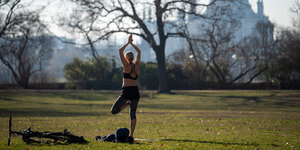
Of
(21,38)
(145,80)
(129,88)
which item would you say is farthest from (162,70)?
(129,88)

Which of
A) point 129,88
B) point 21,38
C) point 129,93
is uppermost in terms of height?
point 21,38

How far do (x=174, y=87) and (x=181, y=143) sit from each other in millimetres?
37583

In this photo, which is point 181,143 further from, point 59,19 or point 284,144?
point 59,19

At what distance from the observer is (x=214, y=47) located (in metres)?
45.2

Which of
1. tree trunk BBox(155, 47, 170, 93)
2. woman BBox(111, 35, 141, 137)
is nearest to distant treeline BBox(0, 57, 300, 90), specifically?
tree trunk BBox(155, 47, 170, 93)

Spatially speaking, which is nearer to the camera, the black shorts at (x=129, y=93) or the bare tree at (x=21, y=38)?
the black shorts at (x=129, y=93)

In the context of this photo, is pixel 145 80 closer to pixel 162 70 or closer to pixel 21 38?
pixel 162 70

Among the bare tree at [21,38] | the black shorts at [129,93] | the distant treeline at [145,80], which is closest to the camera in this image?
the black shorts at [129,93]

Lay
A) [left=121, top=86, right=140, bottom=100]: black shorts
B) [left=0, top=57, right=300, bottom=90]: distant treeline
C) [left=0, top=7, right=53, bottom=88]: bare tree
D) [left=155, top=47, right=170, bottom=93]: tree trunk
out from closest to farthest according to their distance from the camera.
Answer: [left=121, top=86, right=140, bottom=100]: black shorts, [left=0, top=7, right=53, bottom=88]: bare tree, [left=155, top=47, right=170, bottom=93]: tree trunk, [left=0, top=57, right=300, bottom=90]: distant treeline

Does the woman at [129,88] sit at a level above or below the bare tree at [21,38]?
below

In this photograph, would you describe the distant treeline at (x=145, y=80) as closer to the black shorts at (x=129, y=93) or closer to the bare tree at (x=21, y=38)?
the bare tree at (x=21, y=38)

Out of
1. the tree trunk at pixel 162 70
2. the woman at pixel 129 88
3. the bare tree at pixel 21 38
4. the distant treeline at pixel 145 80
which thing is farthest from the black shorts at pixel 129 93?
the distant treeline at pixel 145 80

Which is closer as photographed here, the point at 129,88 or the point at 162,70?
the point at 129,88

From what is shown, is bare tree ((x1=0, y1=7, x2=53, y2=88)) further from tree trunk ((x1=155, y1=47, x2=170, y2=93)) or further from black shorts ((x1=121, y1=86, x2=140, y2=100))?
black shorts ((x1=121, y1=86, x2=140, y2=100))
